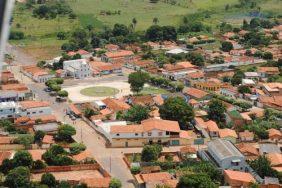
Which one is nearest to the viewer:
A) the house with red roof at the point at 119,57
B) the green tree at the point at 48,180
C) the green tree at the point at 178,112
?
the green tree at the point at 48,180

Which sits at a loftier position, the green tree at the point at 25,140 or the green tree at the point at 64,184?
the green tree at the point at 25,140

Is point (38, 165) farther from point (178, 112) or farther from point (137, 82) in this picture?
point (137, 82)

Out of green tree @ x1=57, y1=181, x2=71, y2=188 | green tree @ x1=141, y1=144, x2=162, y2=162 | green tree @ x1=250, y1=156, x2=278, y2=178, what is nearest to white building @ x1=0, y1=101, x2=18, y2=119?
green tree @ x1=141, y1=144, x2=162, y2=162

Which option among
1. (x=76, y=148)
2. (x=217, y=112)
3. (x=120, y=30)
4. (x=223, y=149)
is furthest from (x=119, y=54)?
(x=223, y=149)

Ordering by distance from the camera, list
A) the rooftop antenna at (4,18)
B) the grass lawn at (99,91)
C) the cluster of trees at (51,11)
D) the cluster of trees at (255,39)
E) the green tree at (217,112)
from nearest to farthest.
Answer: the rooftop antenna at (4,18) → the green tree at (217,112) → the grass lawn at (99,91) → the cluster of trees at (255,39) → the cluster of trees at (51,11)

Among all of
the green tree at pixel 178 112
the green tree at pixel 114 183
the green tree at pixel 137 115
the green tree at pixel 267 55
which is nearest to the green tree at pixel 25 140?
the green tree at pixel 137 115

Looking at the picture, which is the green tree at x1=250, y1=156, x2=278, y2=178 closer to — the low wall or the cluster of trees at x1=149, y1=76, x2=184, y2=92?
the low wall

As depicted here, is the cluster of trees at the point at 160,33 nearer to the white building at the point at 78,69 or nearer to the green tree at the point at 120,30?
the green tree at the point at 120,30
